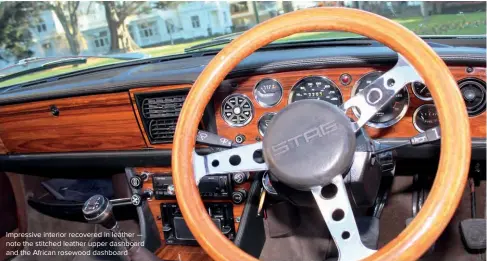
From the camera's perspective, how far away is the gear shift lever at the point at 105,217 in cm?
185

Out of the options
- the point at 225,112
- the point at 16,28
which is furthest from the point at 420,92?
the point at 16,28

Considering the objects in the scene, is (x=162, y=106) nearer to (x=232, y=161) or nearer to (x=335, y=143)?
(x=232, y=161)

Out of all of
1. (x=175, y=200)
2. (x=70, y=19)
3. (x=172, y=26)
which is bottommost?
(x=175, y=200)

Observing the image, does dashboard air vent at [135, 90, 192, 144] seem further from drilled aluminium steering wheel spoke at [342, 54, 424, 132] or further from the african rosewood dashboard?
drilled aluminium steering wheel spoke at [342, 54, 424, 132]

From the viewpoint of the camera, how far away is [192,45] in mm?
2586

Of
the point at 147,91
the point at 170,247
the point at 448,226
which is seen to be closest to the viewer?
the point at 147,91

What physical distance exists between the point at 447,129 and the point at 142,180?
1706 mm

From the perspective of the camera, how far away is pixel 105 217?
188 centimetres

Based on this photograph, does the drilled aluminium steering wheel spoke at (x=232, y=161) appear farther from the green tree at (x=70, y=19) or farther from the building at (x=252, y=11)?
the green tree at (x=70, y=19)

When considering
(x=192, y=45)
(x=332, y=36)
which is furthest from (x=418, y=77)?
Result: (x=192, y=45)

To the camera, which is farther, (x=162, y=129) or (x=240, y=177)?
(x=162, y=129)

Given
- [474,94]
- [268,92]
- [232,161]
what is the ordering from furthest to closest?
[268,92] → [474,94] → [232,161]

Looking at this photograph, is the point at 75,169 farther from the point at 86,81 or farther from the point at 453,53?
the point at 453,53

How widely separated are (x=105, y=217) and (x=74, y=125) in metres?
0.74
